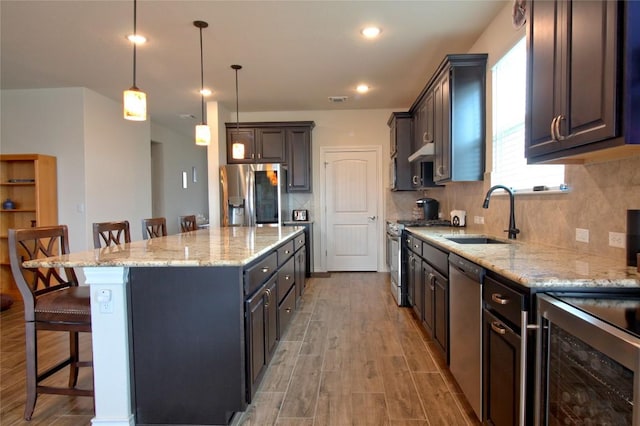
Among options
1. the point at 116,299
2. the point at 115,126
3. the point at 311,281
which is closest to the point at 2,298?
the point at 115,126

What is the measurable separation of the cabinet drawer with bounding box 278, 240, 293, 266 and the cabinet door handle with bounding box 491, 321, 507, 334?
A: 1.62 meters

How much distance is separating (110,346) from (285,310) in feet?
4.72

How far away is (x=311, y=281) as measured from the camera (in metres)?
5.27

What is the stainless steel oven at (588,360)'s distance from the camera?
86cm

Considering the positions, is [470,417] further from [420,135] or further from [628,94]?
[420,135]

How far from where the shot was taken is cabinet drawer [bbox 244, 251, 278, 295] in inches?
74.3

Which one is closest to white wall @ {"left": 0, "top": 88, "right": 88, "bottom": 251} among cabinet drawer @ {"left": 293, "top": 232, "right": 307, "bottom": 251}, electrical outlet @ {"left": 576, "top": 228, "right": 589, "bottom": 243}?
cabinet drawer @ {"left": 293, "top": 232, "right": 307, "bottom": 251}

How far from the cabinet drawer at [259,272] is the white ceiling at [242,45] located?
200 cm

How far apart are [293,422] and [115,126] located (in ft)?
16.7

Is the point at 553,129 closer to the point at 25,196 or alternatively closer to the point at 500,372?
the point at 500,372

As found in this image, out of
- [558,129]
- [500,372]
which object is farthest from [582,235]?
[500,372]

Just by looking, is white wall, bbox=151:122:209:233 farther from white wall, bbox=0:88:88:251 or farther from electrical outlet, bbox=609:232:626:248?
electrical outlet, bbox=609:232:626:248

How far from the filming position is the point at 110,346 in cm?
179

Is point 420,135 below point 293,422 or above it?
above
